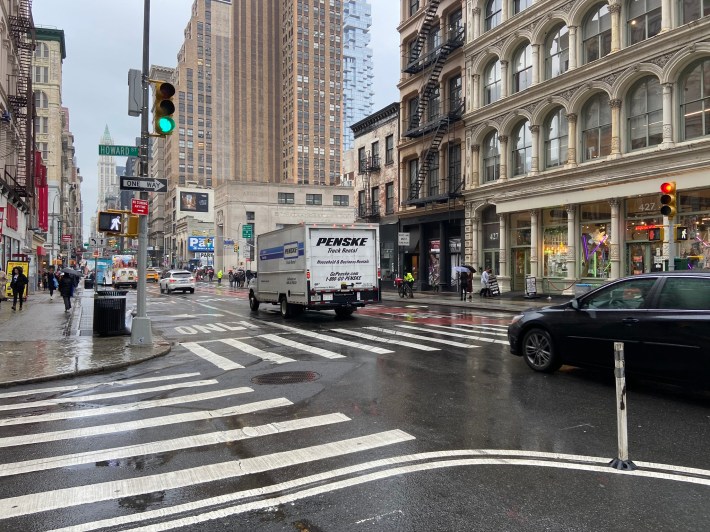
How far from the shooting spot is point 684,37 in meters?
18.9

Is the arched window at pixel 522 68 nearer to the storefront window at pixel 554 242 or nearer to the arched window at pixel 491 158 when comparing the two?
the arched window at pixel 491 158

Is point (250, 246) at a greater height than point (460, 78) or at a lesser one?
lesser

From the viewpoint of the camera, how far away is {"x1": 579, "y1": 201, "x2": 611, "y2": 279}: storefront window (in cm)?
2248

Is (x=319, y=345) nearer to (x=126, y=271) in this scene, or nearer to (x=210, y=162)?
→ (x=126, y=271)

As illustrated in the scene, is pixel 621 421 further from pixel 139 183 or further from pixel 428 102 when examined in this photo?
pixel 428 102

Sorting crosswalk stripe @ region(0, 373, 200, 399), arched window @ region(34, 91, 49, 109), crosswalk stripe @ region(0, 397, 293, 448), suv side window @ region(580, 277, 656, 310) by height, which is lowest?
crosswalk stripe @ region(0, 373, 200, 399)

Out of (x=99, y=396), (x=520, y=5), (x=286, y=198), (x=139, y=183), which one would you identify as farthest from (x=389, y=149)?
(x=286, y=198)

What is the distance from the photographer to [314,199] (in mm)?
91562

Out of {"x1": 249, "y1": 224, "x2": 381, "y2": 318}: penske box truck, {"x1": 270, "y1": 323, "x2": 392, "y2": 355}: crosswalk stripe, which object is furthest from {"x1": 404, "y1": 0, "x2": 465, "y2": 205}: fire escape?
{"x1": 270, "y1": 323, "x2": 392, "y2": 355}: crosswalk stripe

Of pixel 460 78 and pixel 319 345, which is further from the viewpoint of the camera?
pixel 460 78

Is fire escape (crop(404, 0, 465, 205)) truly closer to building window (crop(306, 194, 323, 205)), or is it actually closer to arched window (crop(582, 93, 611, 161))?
arched window (crop(582, 93, 611, 161))

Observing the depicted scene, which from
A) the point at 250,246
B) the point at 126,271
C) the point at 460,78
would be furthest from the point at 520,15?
the point at 250,246

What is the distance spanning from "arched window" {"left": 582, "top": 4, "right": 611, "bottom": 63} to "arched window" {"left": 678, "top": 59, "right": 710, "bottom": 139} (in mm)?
3880

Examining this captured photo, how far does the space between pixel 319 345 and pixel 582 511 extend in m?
8.31
